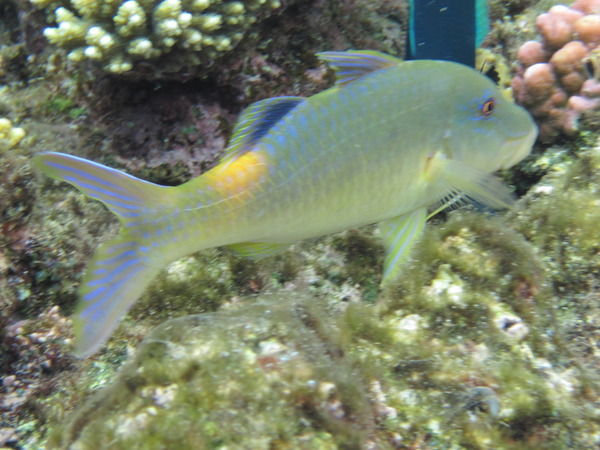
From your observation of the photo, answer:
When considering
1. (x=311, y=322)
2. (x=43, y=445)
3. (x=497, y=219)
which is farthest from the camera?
(x=497, y=219)

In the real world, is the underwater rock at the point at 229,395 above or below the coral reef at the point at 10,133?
below

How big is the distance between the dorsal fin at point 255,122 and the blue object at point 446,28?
215cm

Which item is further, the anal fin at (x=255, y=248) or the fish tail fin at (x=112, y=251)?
the anal fin at (x=255, y=248)

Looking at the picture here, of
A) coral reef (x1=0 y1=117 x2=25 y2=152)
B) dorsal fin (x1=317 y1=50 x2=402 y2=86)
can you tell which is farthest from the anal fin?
coral reef (x1=0 y1=117 x2=25 y2=152)

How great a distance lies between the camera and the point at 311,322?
95.0 inches

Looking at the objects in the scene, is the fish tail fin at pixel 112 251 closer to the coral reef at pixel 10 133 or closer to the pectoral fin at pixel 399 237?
the pectoral fin at pixel 399 237

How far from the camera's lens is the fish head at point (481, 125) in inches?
107

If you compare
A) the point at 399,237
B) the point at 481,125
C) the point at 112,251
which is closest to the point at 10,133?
the point at 112,251

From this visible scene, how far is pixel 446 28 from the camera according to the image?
388 cm

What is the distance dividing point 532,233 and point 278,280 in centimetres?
184

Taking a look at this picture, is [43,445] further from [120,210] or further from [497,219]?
[497,219]

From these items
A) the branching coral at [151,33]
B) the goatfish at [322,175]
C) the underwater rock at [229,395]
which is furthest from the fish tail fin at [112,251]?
the branching coral at [151,33]

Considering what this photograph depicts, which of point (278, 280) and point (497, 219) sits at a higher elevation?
point (497, 219)

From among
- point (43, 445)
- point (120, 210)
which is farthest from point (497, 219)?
point (43, 445)
